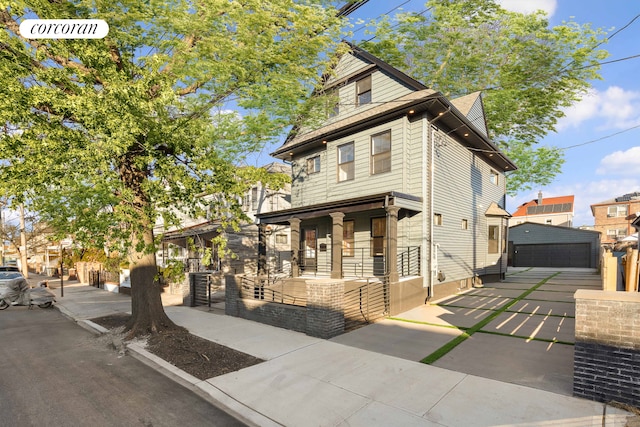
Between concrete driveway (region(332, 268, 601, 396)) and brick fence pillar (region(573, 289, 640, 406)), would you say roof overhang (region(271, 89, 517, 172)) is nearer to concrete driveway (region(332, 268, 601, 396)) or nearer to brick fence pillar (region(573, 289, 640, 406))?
concrete driveway (region(332, 268, 601, 396))

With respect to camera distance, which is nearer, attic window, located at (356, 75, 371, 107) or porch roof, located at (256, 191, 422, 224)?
porch roof, located at (256, 191, 422, 224)

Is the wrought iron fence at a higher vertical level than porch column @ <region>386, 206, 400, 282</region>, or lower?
lower

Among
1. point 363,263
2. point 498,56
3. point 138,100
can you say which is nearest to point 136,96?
point 138,100

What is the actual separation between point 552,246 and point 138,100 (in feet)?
121

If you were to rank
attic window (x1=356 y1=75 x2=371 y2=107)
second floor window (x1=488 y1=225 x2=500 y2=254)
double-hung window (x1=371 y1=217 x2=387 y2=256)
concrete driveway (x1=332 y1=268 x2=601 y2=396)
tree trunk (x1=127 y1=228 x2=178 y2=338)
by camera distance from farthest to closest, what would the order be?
1. second floor window (x1=488 y1=225 x2=500 y2=254)
2. attic window (x1=356 y1=75 x2=371 y2=107)
3. double-hung window (x1=371 y1=217 x2=387 y2=256)
4. tree trunk (x1=127 y1=228 x2=178 y2=338)
5. concrete driveway (x1=332 y1=268 x2=601 y2=396)

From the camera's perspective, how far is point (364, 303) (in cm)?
1002

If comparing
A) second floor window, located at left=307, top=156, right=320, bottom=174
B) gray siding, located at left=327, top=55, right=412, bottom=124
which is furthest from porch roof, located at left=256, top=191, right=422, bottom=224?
gray siding, located at left=327, top=55, right=412, bottom=124

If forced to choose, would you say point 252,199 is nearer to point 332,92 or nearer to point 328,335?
point 332,92

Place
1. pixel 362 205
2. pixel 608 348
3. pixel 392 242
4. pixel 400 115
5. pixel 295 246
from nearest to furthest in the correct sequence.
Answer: pixel 608 348 < pixel 392 242 < pixel 362 205 < pixel 400 115 < pixel 295 246

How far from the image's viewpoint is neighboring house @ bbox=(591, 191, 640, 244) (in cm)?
4452

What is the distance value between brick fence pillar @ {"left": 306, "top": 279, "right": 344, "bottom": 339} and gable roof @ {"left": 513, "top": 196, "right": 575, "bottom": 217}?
169 ft

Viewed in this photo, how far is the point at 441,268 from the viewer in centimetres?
1376

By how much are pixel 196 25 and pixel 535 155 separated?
3262 cm

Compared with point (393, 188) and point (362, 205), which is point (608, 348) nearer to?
point (362, 205)
